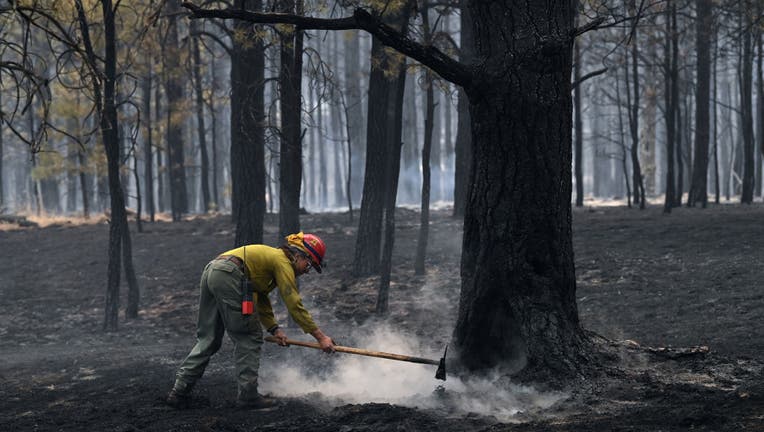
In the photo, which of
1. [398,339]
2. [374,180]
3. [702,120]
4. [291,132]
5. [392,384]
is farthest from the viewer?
[702,120]

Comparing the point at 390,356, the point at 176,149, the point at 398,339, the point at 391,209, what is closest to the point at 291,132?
the point at 391,209

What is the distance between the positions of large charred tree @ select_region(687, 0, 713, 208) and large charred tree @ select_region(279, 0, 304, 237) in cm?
1337

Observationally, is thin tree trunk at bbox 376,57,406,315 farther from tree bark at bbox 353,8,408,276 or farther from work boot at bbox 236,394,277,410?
work boot at bbox 236,394,277,410

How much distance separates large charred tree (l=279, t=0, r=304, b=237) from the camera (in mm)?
11492

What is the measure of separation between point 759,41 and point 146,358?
1788 centimetres

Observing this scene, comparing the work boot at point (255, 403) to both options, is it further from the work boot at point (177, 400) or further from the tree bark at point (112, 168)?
the tree bark at point (112, 168)

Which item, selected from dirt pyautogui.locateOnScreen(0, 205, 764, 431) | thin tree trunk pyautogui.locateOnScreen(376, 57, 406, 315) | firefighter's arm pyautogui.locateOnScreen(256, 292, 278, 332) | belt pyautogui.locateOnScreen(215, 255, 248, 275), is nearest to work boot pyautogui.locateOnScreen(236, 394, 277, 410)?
dirt pyautogui.locateOnScreen(0, 205, 764, 431)

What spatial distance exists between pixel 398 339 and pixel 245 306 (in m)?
4.17

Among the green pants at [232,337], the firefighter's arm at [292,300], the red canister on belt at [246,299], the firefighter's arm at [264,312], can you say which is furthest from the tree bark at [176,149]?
the firefighter's arm at [292,300]

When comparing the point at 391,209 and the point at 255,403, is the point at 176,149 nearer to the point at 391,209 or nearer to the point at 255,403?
the point at 391,209

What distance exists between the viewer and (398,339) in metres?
10.7

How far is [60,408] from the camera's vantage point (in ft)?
24.1

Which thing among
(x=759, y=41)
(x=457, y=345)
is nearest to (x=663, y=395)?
(x=457, y=345)

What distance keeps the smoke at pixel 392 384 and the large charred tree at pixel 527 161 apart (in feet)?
1.29
